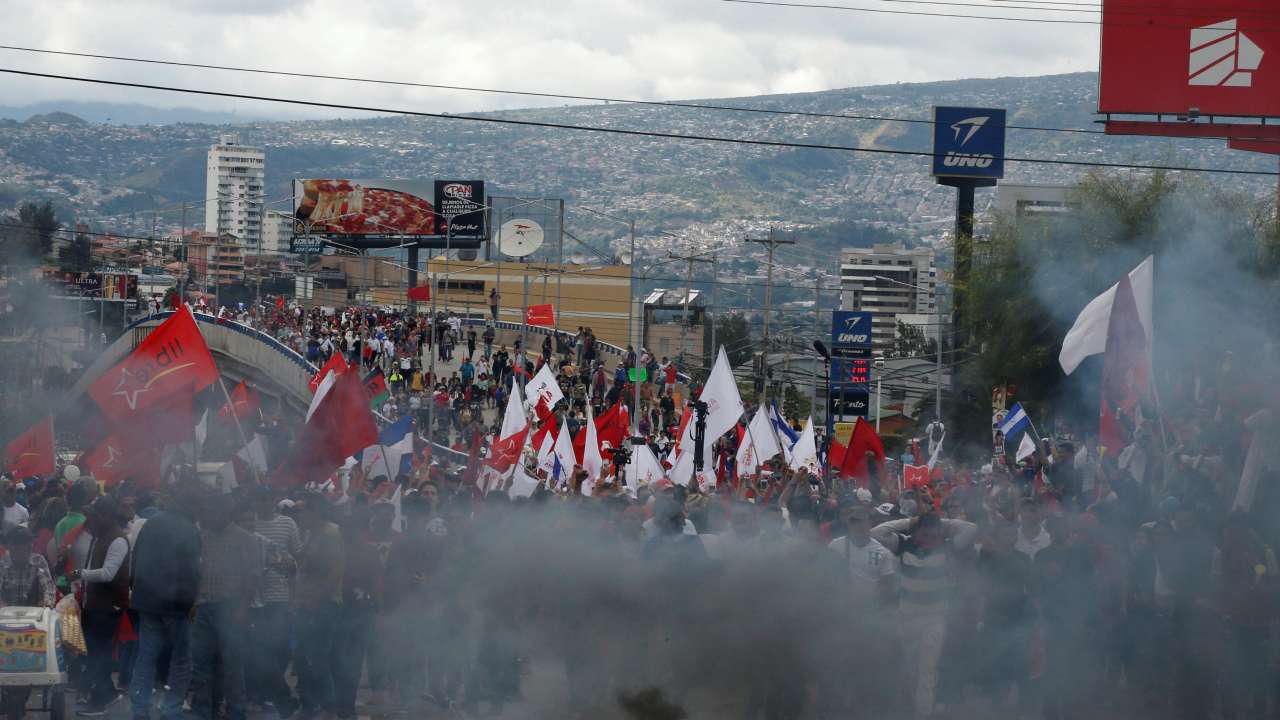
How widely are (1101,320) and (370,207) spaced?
80400 mm

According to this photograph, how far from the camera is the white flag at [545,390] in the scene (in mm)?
27203

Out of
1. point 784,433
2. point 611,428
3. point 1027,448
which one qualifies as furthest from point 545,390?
point 1027,448

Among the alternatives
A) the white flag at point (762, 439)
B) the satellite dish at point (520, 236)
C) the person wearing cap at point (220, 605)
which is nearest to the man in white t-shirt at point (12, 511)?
the person wearing cap at point (220, 605)

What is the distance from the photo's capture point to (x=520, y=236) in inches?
3027

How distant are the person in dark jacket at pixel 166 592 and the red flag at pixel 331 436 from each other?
3.26 metres

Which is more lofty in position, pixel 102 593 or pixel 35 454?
pixel 35 454

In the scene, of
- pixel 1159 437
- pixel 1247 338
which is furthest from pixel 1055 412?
pixel 1159 437

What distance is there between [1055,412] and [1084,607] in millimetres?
27973

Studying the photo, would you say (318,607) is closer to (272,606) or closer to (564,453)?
(272,606)

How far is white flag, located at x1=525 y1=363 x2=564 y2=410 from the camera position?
1071 inches

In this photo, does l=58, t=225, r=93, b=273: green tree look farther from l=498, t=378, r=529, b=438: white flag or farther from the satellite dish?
l=498, t=378, r=529, b=438: white flag

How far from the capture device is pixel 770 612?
1176cm

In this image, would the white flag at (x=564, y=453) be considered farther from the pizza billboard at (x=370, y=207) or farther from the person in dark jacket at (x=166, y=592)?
the pizza billboard at (x=370, y=207)

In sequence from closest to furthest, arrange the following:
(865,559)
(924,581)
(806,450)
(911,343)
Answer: (924,581)
(865,559)
(806,450)
(911,343)
